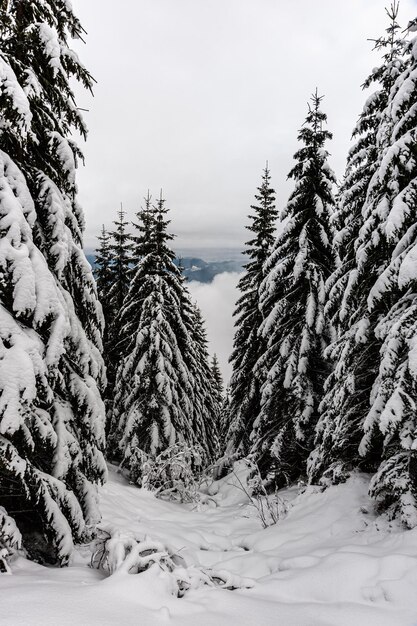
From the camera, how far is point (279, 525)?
7352 mm

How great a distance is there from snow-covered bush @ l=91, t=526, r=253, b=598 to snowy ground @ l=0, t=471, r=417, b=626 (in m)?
0.12

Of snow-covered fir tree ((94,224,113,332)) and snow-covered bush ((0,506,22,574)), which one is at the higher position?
snow-covered fir tree ((94,224,113,332))

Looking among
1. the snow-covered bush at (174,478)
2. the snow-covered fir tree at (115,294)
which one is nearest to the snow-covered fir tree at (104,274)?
the snow-covered fir tree at (115,294)

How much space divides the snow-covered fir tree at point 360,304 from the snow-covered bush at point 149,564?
3.82 m

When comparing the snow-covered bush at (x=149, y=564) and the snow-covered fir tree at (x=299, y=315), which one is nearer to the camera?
the snow-covered bush at (x=149, y=564)

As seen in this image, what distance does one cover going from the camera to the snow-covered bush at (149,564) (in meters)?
3.53

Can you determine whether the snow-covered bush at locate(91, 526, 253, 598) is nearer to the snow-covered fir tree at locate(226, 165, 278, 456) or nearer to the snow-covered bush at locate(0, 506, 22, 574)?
the snow-covered bush at locate(0, 506, 22, 574)

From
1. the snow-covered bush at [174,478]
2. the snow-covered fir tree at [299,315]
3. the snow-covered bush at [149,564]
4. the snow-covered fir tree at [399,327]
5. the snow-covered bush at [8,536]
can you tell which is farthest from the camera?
the snow-covered bush at [174,478]

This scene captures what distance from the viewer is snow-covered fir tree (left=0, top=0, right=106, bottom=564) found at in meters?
4.39

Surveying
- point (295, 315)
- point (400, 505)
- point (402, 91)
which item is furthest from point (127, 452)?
point (402, 91)

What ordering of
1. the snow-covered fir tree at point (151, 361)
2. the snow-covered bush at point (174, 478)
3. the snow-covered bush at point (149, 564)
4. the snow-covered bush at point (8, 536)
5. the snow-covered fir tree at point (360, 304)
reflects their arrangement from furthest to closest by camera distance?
the snow-covered fir tree at point (151, 361), the snow-covered bush at point (174, 478), the snow-covered fir tree at point (360, 304), the snow-covered bush at point (8, 536), the snow-covered bush at point (149, 564)

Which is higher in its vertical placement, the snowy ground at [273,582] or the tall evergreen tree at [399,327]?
the tall evergreen tree at [399,327]

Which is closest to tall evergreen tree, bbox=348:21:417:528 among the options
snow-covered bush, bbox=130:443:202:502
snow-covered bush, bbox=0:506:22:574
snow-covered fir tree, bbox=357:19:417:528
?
snow-covered fir tree, bbox=357:19:417:528

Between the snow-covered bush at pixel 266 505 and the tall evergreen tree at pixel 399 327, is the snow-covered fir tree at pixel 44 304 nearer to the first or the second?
the snow-covered bush at pixel 266 505
